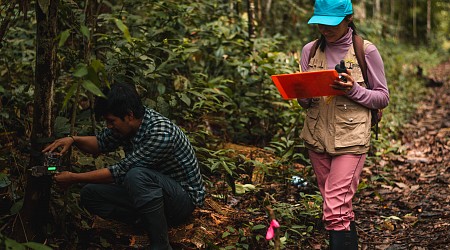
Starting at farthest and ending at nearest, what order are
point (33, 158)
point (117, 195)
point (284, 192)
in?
1. point (284, 192)
2. point (117, 195)
3. point (33, 158)

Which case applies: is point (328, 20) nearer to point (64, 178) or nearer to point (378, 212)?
point (64, 178)

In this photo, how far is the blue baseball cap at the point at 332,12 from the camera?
3861mm

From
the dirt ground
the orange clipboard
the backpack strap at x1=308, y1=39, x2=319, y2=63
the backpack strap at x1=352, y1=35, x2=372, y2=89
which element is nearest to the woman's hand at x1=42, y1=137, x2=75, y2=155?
the orange clipboard

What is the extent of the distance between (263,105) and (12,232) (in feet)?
13.4

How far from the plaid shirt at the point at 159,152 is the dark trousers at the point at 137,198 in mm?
61

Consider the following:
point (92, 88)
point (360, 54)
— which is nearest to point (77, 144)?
point (92, 88)

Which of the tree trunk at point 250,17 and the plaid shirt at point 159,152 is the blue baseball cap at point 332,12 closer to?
the plaid shirt at point 159,152

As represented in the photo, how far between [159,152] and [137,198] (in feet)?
1.12

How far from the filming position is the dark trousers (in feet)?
13.4

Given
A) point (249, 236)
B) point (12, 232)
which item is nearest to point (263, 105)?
point (249, 236)

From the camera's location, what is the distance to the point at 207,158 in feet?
18.1

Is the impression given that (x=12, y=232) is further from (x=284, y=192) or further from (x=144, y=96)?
(x=284, y=192)

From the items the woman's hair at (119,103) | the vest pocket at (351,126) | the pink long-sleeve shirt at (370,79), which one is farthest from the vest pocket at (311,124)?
the woman's hair at (119,103)

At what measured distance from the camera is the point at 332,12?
3.89 metres
